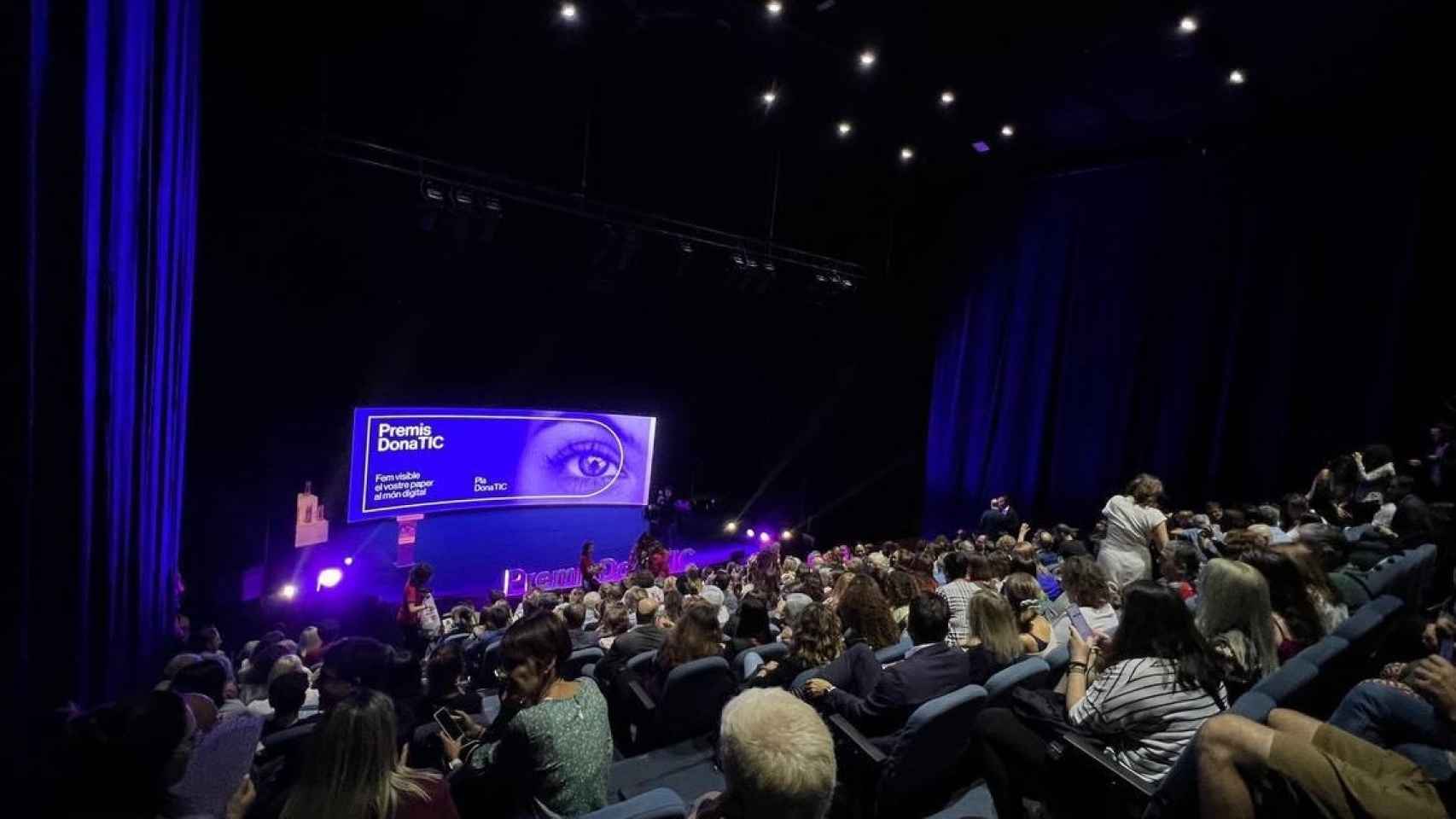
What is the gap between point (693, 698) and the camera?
363 cm

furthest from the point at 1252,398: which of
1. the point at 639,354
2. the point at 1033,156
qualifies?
the point at 639,354

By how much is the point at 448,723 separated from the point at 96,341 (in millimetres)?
2625

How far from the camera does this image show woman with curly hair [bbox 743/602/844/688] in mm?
3670

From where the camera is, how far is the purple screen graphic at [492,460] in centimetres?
1016

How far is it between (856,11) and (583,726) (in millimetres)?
7408

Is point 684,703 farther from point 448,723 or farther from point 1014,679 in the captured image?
point 1014,679

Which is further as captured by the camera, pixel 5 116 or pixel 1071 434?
pixel 1071 434

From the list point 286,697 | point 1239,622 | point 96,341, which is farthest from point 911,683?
point 96,341

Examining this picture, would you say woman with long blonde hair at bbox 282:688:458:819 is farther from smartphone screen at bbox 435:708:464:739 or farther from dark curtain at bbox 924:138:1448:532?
dark curtain at bbox 924:138:1448:532

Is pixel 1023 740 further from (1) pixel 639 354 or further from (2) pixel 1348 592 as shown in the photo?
(1) pixel 639 354

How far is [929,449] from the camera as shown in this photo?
14.8 metres

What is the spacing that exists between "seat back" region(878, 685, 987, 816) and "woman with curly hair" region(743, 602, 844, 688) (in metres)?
0.78

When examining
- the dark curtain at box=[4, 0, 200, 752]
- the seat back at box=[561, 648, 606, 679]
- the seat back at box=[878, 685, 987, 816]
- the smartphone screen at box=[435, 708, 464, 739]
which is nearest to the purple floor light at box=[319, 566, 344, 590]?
the dark curtain at box=[4, 0, 200, 752]

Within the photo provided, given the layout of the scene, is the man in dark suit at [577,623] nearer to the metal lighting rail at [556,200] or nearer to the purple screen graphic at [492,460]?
the metal lighting rail at [556,200]
